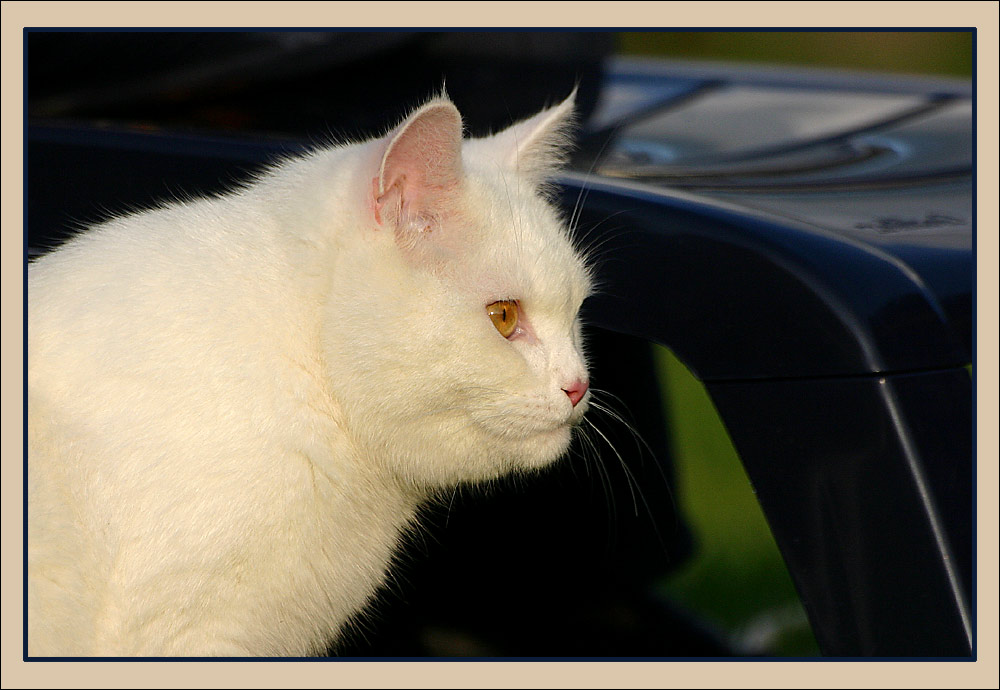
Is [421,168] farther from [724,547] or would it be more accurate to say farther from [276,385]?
[724,547]

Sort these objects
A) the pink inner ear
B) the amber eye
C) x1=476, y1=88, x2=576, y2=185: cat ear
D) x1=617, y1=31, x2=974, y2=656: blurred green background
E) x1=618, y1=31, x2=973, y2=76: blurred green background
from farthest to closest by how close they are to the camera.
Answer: x1=618, y1=31, x2=973, y2=76: blurred green background, x1=617, y1=31, x2=974, y2=656: blurred green background, x1=476, y1=88, x2=576, y2=185: cat ear, the amber eye, the pink inner ear

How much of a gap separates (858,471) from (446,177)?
71 centimetres

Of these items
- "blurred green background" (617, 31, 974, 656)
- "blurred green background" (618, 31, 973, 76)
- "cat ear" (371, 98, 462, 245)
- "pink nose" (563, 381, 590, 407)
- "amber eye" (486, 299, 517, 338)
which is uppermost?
"blurred green background" (618, 31, 973, 76)

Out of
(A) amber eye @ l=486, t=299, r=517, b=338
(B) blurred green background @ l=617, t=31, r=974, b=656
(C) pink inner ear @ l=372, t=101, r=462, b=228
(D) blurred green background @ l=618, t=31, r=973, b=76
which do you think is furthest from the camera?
(D) blurred green background @ l=618, t=31, r=973, b=76

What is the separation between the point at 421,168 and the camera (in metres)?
1.25

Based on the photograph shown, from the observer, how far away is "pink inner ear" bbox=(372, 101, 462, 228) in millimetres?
1188

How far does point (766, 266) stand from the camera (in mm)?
1387

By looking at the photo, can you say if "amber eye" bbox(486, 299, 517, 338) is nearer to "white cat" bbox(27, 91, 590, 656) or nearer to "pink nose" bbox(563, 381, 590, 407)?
"white cat" bbox(27, 91, 590, 656)

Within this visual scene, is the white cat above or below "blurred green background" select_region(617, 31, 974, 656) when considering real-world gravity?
above

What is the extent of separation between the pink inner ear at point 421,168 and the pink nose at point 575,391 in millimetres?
306

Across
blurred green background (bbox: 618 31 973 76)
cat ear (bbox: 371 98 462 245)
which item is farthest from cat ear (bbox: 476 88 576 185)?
blurred green background (bbox: 618 31 973 76)

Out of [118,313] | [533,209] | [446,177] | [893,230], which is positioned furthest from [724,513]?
[118,313]

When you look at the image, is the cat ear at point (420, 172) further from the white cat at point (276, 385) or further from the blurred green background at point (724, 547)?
the blurred green background at point (724, 547)

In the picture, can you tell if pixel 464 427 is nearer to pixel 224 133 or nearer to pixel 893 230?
pixel 893 230
